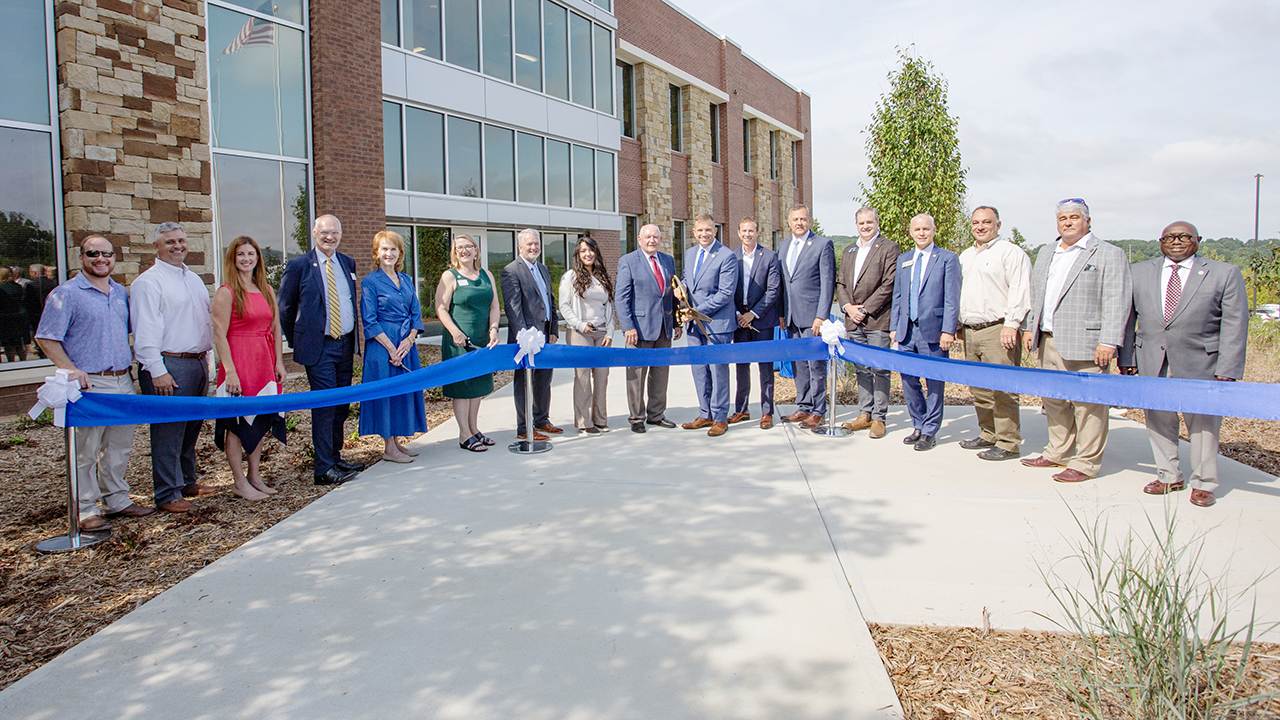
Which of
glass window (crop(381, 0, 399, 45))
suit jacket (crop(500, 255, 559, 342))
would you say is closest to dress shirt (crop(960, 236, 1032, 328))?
suit jacket (crop(500, 255, 559, 342))

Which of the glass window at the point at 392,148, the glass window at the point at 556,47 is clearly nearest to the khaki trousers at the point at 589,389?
the glass window at the point at 392,148

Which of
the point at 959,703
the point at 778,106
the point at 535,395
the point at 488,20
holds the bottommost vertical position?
the point at 959,703

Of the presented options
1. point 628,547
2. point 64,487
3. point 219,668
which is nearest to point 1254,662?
point 628,547

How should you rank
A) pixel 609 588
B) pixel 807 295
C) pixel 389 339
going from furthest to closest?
pixel 807 295 < pixel 389 339 < pixel 609 588

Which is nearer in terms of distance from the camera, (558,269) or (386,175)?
(386,175)

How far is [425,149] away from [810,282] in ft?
32.3

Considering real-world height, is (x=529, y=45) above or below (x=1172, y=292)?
above

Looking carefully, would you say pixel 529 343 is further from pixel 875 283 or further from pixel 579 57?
pixel 579 57

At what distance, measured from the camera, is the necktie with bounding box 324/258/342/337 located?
19.4 feet

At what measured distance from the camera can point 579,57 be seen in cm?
1944

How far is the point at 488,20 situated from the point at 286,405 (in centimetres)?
1327

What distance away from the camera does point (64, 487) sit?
5844 millimetres

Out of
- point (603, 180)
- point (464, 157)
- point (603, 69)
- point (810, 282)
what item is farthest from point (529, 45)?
point (810, 282)

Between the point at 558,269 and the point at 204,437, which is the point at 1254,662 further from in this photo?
the point at 558,269
